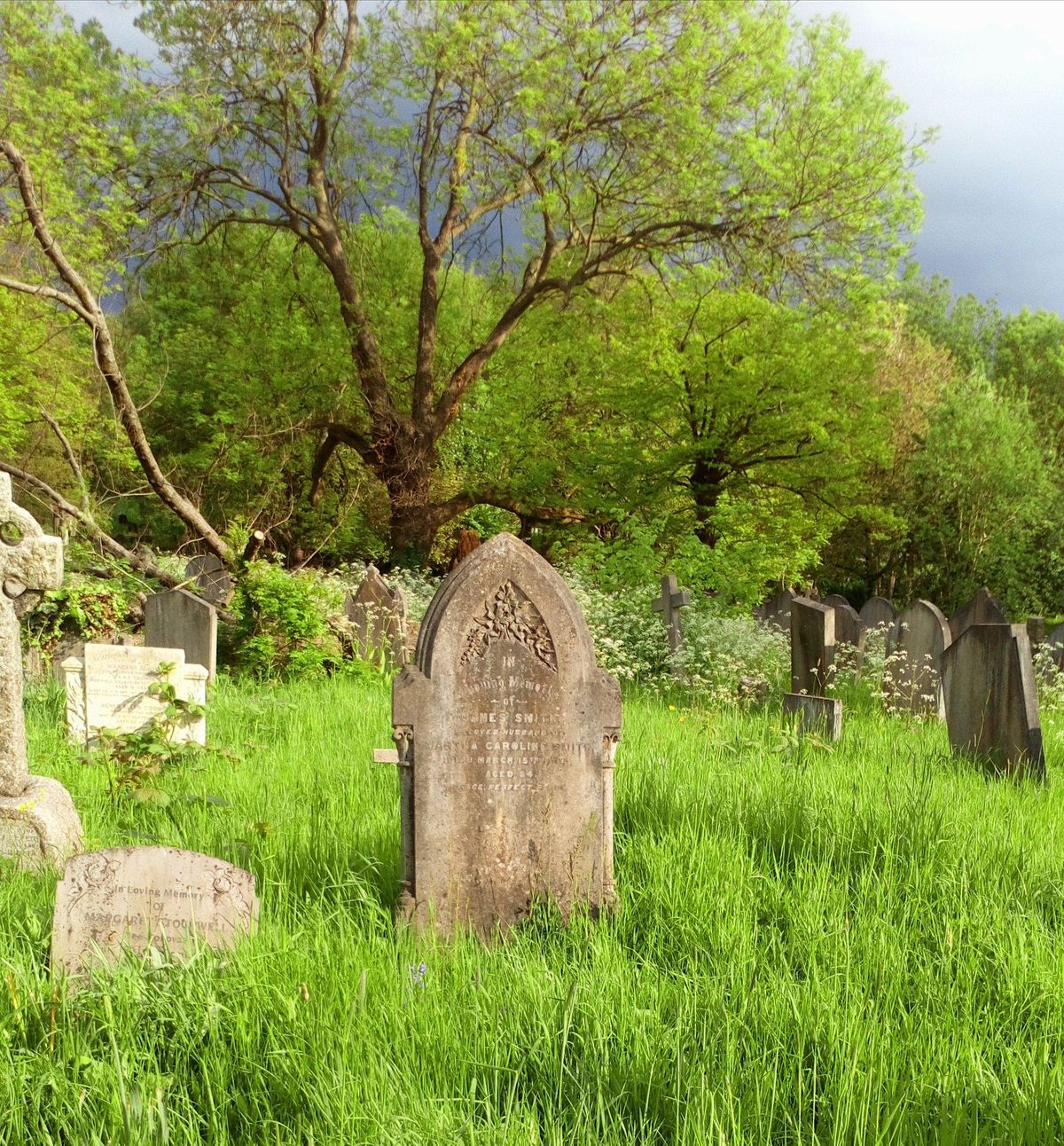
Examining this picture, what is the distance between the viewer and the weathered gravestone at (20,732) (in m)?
4.03

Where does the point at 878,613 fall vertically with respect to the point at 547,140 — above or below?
below

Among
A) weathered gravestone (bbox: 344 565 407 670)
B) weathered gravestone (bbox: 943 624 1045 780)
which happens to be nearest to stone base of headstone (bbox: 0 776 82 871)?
weathered gravestone (bbox: 943 624 1045 780)

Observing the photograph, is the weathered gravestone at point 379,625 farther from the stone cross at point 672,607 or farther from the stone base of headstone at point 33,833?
the stone base of headstone at point 33,833

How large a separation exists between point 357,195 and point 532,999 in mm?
18918

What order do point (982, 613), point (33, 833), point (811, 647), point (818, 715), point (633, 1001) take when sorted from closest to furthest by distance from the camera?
point (633, 1001) < point (33, 833) < point (818, 715) < point (811, 647) < point (982, 613)

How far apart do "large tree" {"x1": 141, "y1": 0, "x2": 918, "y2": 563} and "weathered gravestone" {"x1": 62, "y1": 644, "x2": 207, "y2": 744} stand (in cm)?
1134

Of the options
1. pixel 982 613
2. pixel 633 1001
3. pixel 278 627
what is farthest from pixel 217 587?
pixel 633 1001

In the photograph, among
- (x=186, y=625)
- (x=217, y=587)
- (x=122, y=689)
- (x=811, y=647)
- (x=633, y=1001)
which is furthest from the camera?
(x=217, y=587)

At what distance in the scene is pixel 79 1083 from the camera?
2250 mm

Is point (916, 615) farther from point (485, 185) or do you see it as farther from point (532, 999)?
point (485, 185)

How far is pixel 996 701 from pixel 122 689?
6049mm

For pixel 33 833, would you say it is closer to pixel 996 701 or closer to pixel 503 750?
pixel 503 750

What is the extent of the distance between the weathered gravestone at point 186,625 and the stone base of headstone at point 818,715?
5.67 m

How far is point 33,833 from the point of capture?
4.04 meters
